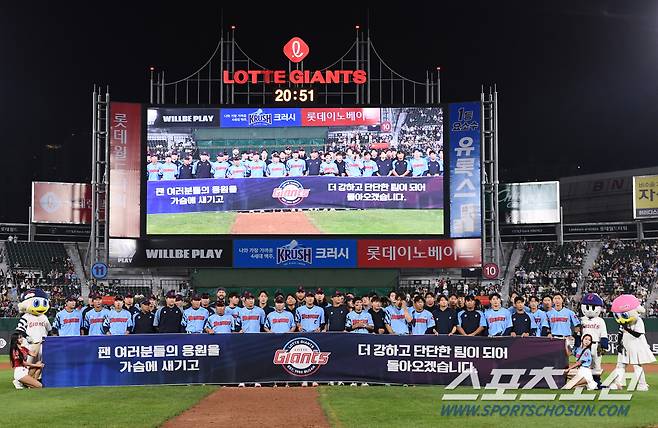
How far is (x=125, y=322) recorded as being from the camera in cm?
2072

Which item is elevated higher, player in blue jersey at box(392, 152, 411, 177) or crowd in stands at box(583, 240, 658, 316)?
player in blue jersey at box(392, 152, 411, 177)

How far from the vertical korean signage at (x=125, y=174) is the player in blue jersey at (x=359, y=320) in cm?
1754

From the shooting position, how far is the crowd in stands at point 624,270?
Result: 46938 millimetres

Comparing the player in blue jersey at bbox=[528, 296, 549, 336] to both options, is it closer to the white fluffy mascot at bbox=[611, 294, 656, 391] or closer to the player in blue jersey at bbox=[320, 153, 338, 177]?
the white fluffy mascot at bbox=[611, 294, 656, 391]

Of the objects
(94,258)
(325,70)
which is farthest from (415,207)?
(94,258)

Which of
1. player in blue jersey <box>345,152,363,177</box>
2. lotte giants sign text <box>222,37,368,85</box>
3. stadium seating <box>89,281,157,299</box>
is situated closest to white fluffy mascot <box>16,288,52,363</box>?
player in blue jersey <box>345,152,363,177</box>

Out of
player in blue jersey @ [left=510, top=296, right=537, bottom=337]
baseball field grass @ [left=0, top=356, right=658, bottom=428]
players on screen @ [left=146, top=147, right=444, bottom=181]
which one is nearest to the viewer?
baseball field grass @ [left=0, top=356, right=658, bottom=428]

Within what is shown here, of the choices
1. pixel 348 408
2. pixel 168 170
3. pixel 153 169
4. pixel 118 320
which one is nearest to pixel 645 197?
pixel 168 170

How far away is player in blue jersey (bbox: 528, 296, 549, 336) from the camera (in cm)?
1978

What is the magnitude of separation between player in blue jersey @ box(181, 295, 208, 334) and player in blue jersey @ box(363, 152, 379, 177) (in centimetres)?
1549

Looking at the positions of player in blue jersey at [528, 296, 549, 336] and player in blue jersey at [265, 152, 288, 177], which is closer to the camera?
player in blue jersey at [528, 296, 549, 336]

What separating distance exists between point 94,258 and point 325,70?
1269 centimetres

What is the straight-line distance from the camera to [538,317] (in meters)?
20.0

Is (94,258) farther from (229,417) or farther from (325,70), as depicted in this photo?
(229,417)
